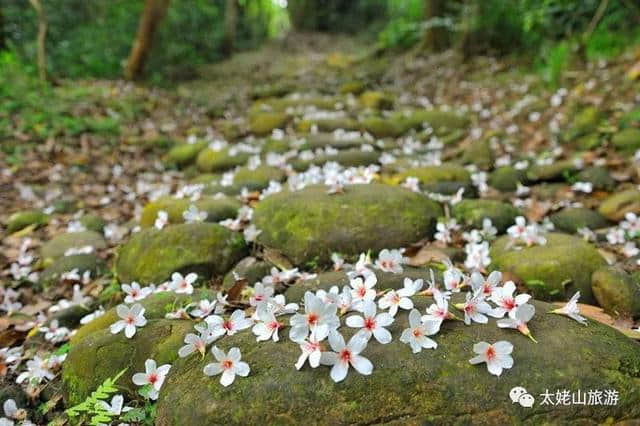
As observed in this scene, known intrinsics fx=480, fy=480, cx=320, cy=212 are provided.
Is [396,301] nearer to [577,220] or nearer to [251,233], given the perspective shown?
[251,233]

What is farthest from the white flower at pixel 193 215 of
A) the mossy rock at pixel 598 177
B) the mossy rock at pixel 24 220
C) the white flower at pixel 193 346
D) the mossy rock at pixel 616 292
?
the mossy rock at pixel 598 177

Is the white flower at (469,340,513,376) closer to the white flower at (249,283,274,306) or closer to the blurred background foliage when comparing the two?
the white flower at (249,283,274,306)

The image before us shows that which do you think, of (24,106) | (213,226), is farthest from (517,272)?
(24,106)

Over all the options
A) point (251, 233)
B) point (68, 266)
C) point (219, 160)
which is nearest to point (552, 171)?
point (251, 233)

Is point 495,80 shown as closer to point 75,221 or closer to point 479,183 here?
point 479,183

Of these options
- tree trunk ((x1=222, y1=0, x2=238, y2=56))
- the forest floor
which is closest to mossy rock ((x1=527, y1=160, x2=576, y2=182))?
the forest floor

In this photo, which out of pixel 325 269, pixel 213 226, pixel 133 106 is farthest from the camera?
pixel 133 106

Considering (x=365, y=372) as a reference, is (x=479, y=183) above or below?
below
